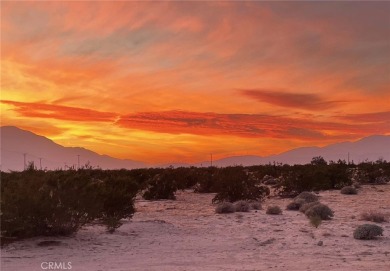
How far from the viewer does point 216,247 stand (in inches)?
554

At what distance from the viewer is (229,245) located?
14.4 metres

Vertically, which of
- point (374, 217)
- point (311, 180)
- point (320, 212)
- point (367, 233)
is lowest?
point (367, 233)

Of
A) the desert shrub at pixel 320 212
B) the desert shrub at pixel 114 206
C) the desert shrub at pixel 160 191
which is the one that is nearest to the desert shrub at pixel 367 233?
the desert shrub at pixel 320 212

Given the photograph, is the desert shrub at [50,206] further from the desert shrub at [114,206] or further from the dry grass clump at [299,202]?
the dry grass clump at [299,202]

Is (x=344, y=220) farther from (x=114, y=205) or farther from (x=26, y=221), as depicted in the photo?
(x=26, y=221)

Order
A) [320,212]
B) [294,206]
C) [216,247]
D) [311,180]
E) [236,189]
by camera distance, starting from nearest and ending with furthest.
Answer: [216,247]
[320,212]
[294,206]
[236,189]
[311,180]

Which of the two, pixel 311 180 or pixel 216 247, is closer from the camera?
pixel 216 247

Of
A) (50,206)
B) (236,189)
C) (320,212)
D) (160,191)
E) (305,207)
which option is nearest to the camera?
(50,206)

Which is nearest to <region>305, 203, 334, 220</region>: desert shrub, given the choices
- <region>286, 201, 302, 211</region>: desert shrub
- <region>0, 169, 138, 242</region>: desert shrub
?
<region>286, 201, 302, 211</region>: desert shrub

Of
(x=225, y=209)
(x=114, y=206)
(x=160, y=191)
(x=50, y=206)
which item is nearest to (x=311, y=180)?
(x=160, y=191)

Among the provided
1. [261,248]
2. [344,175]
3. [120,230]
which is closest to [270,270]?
[261,248]

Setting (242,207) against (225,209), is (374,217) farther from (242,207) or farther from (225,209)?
(225,209)

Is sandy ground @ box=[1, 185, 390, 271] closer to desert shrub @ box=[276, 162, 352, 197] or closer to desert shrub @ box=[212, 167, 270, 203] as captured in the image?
desert shrub @ box=[212, 167, 270, 203]

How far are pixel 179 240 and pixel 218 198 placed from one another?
42.1 ft
